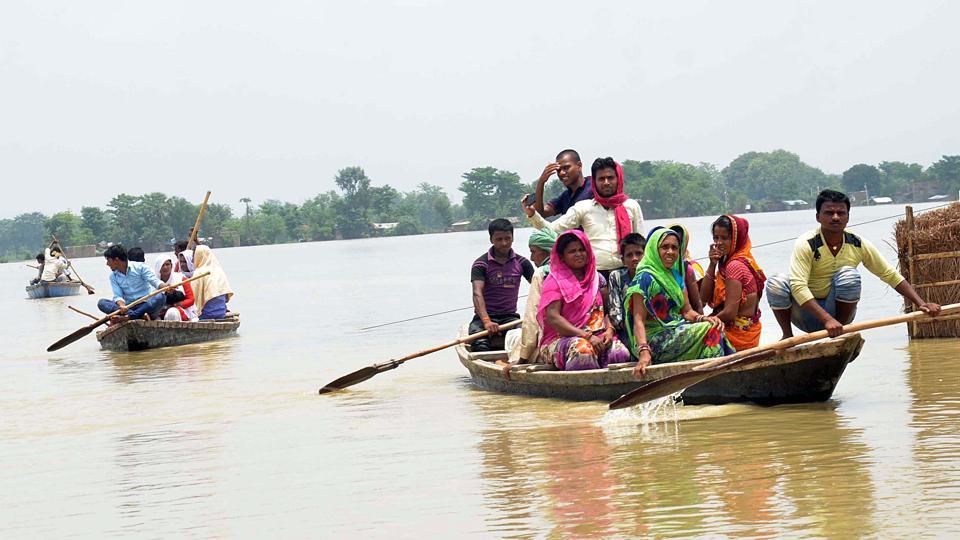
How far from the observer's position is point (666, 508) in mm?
5039

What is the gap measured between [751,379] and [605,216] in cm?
162

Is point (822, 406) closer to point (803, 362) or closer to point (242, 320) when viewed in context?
point (803, 362)

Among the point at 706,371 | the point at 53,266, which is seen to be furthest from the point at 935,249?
the point at 53,266

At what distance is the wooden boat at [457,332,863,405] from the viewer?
22.0ft

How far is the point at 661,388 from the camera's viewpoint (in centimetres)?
677

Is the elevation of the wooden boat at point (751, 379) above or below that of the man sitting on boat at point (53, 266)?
below

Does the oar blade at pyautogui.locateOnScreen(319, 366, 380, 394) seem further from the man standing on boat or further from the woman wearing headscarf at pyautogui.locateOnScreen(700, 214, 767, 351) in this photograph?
the woman wearing headscarf at pyautogui.locateOnScreen(700, 214, 767, 351)

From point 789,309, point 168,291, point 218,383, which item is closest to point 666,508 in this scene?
point 789,309

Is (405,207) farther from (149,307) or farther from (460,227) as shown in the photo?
(149,307)

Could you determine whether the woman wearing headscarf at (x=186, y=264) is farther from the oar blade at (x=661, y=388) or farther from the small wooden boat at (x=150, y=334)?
the oar blade at (x=661, y=388)

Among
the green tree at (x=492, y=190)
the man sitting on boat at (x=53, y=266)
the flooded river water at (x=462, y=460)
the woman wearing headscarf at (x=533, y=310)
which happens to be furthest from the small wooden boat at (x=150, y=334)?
the green tree at (x=492, y=190)

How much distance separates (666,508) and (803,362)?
2.12 m

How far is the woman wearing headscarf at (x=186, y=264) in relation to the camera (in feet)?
48.8

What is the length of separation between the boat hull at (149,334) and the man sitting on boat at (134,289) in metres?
0.15
